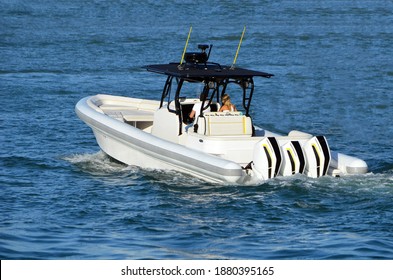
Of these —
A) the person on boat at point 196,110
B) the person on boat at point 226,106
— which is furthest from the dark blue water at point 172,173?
the person on boat at point 226,106

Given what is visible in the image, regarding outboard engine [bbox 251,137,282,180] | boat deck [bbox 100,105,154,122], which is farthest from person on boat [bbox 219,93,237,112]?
boat deck [bbox 100,105,154,122]

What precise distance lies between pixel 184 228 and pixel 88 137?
25.4ft

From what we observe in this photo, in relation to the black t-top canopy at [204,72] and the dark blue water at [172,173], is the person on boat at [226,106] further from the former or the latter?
the dark blue water at [172,173]

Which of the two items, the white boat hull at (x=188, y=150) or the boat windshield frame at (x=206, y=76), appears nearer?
the white boat hull at (x=188, y=150)

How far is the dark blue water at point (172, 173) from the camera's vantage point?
38.1 feet

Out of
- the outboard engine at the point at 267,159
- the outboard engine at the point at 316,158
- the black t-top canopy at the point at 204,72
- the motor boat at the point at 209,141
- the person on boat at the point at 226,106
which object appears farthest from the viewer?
the person on boat at the point at 226,106

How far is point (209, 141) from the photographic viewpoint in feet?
47.7

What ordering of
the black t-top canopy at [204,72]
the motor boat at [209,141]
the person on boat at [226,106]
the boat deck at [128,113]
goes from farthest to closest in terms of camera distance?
the boat deck at [128,113] → the person on boat at [226,106] → the black t-top canopy at [204,72] → the motor boat at [209,141]

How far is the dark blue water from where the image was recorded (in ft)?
38.1

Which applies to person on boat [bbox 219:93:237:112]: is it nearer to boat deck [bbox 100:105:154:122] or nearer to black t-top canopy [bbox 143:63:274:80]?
black t-top canopy [bbox 143:63:274:80]

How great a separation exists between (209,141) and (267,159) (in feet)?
3.66

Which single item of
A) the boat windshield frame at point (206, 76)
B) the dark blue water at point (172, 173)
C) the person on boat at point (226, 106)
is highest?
the boat windshield frame at point (206, 76)

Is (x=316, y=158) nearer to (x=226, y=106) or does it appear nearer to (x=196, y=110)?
(x=226, y=106)

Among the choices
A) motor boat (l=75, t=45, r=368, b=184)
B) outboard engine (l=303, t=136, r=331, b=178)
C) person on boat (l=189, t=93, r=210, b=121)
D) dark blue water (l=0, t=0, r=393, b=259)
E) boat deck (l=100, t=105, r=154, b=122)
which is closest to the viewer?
dark blue water (l=0, t=0, r=393, b=259)
